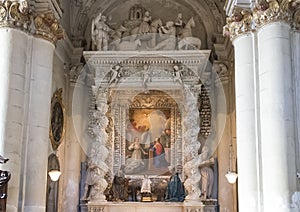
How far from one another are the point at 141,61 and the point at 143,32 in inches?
41.1

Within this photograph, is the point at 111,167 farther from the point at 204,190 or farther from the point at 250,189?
the point at 250,189

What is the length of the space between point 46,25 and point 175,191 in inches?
234

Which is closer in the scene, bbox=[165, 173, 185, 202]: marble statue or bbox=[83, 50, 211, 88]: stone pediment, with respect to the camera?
bbox=[165, 173, 185, 202]: marble statue

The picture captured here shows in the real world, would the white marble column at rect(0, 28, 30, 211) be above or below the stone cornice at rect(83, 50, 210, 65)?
below

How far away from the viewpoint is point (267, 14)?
1011 cm

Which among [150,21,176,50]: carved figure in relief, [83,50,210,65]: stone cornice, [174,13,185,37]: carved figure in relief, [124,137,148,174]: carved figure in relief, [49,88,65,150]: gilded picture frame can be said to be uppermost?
[174,13,185,37]: carved figure in relief

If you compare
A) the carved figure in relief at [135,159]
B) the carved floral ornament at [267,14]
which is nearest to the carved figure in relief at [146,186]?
the carved figure in relief at [135,159]

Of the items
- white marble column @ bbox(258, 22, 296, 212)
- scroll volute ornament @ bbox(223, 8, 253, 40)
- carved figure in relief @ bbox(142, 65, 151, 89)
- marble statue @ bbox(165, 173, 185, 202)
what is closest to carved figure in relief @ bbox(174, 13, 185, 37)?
carved figure in relief @ bbox(142, 65, 151, 89)

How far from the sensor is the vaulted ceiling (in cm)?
1620

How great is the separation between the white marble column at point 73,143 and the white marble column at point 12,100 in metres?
4.90

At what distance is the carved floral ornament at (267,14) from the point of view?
394 inches

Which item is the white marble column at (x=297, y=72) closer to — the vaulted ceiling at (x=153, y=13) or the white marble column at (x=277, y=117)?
the white marble column at (x=277, y=117)

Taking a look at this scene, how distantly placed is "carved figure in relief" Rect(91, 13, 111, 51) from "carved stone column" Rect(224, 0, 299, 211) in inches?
220

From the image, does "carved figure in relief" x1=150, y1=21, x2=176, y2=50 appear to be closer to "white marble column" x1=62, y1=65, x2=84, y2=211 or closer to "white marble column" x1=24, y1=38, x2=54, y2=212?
"white marble column" x1=62, y1=65, x2=84, y2=211
